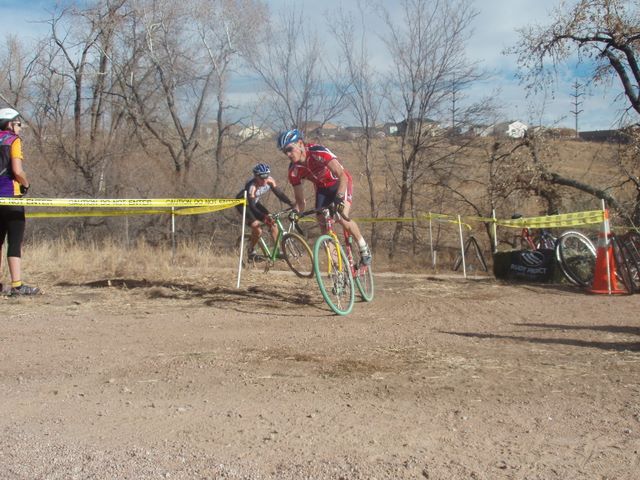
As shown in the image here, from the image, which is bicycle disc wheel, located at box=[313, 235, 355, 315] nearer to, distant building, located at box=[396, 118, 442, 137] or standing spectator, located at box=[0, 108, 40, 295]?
standing spectator, located at box=[0, 108, 40, 295]

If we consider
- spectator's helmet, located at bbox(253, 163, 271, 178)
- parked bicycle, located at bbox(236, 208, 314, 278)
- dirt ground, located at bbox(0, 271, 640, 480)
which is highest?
spectator's helmet, located at bbox(253, 163, 271, 178)

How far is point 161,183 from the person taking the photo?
19500 millimetres

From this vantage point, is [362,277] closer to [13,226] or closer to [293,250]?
[293,250]

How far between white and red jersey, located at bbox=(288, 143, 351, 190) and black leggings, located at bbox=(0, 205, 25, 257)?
3.16 metres

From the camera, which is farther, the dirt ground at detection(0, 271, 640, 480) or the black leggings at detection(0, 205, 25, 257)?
the black leggings at detection(0, 205, 25, 257)

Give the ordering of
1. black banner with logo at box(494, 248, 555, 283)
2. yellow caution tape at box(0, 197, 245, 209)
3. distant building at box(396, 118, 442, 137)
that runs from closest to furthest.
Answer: yellow caution tape at box(0, 197, 245, 209) < black banner with logo at box(494, 248, 555, 283) < distant building at box(396, 118, 442, 137)

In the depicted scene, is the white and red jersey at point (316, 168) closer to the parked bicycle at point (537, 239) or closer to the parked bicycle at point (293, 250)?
the parked bicycle at point (293, 250)

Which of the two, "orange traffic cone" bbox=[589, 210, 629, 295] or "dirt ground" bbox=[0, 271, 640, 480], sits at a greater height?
"orange traffic cone" bbox=[589, 210, 629, 295]

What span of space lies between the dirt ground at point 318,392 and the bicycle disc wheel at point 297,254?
1147 millimetres

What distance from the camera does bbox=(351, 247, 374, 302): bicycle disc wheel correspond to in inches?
271

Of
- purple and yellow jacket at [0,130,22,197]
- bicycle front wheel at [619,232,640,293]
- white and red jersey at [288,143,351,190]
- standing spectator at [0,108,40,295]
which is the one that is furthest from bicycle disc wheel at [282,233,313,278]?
bicycle front wheel at [619,232,640,293]

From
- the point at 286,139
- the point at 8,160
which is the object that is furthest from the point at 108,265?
the point at 286,139

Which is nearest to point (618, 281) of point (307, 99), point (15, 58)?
point (307, 99)

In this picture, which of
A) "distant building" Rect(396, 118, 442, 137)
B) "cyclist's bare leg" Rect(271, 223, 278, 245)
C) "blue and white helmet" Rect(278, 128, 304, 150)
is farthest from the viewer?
"distant building" Rect(396, 118, 442, 137)
